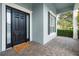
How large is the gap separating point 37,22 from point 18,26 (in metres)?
1.32

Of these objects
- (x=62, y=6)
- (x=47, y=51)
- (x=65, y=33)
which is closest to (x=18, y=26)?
(x=47, y=51)

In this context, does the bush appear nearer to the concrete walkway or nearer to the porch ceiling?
the porch ceiling

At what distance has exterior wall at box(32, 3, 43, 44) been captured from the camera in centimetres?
642

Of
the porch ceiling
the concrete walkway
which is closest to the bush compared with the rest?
the porch ceiling

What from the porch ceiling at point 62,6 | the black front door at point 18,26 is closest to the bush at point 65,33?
the porch ceiling at point 62,6

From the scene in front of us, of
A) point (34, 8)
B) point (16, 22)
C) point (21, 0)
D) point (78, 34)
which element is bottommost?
point (78, 34)

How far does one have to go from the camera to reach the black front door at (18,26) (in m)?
5.38

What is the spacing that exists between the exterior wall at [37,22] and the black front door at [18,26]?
2.30ft

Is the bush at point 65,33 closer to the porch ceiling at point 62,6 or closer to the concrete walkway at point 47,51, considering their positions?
the porch ceiling at point 62,6

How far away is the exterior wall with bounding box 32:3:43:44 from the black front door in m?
0.70

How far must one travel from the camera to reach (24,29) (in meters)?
6.50

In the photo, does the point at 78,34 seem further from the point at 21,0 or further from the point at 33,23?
the point at 21,0

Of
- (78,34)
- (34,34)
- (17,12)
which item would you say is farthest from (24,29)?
(78,34)

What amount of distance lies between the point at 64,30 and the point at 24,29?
628 centimetres
